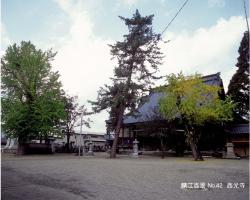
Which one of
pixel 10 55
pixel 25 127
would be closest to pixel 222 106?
pixel 25 127

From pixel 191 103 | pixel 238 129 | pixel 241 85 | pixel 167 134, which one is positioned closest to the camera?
pixel 191 103

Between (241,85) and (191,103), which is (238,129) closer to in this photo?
(241,85)

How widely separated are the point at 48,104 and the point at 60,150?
14.8m

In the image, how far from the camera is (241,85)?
35.0 m

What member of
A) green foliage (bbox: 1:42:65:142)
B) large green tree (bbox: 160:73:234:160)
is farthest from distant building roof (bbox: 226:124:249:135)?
green foliage (bbox: 1:42:65:142)

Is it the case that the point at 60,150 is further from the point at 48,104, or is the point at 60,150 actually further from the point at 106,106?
the point at 106,106

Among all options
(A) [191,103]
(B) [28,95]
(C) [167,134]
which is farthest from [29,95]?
(A) [191,103]

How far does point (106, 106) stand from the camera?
28.0 meters

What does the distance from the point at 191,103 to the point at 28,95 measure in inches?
708

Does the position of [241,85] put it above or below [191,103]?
above

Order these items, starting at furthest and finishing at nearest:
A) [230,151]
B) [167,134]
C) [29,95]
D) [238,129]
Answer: [238,129] → [29,95] → [230,151] → [167,134]

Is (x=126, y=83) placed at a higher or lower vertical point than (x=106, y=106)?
higher

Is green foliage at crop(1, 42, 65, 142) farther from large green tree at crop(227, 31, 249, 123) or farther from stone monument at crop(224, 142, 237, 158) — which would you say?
large green tree at crop(227, 31, 249, 123)

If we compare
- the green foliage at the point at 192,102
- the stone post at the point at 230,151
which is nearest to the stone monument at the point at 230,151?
the stone post at the point at 230,151
